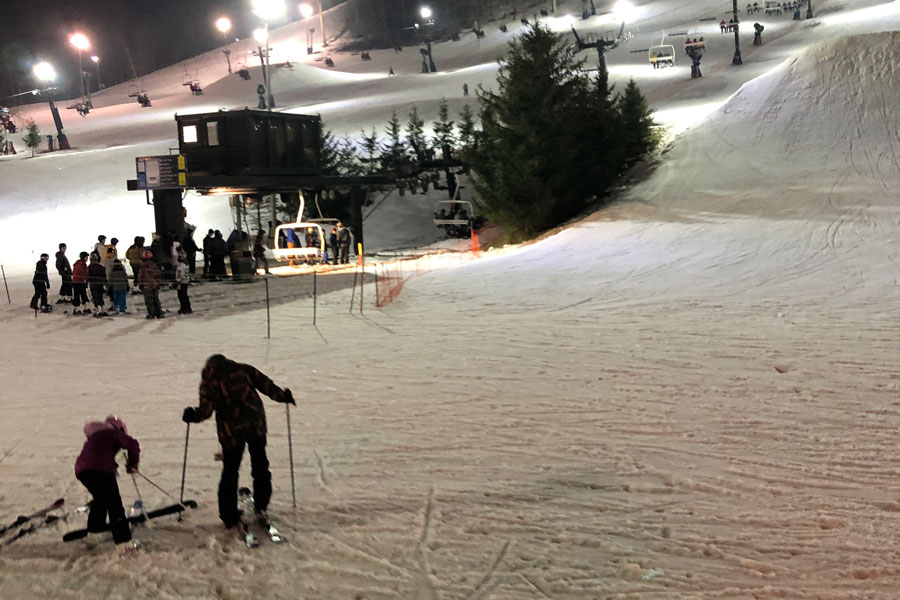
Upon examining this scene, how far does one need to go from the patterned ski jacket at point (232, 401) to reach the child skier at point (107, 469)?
60 cm

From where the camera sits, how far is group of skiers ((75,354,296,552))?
18.5ft

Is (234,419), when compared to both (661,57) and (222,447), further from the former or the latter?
(661,57)

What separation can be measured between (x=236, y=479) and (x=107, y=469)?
3.00 feet

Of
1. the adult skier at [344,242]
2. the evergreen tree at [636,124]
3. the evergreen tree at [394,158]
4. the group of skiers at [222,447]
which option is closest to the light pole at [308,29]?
the evergreen tree at [394,158]

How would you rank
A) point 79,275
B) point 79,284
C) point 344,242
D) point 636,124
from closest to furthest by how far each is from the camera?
point 79,275 < point 79,284 < point 344,242 < point 636,124

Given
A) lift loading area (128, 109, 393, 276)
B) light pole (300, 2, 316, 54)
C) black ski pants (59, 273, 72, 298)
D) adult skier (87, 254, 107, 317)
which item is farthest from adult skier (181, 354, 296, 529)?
light pole (300, 2, 316, 54)

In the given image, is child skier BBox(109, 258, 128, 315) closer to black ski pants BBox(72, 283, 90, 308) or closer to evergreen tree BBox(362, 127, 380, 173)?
black ski pants BBox(72, 283, 90, 308)

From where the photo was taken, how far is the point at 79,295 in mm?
16500

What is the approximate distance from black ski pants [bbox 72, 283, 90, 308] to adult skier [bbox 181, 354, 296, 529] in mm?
12096

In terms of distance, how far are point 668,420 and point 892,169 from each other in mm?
18538

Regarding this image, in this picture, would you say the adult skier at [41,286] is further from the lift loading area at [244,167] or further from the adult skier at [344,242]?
the adult skier at [344,242]

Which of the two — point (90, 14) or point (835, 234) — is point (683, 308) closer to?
point (835, 234)

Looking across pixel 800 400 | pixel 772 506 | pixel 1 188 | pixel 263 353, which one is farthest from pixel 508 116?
pixel 1 188

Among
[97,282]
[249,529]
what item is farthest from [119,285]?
[249,529]
